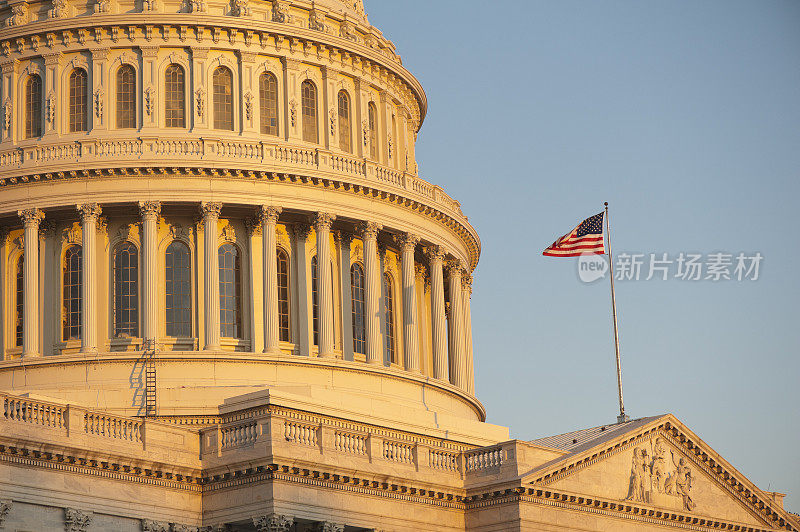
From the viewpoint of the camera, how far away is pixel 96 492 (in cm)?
4388

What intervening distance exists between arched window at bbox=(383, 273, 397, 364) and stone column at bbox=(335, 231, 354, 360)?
2.05 m

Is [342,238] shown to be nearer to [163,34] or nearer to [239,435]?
[163,34]

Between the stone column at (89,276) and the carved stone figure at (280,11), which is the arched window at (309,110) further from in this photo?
the stone column at (89,276)

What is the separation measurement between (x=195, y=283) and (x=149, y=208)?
3.39 m

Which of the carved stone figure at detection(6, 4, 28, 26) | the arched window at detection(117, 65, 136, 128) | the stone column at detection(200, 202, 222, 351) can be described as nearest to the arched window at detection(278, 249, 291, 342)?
the stone column at detection(200, 202, 222, 351)

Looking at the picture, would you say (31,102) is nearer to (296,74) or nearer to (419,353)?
(296,74)

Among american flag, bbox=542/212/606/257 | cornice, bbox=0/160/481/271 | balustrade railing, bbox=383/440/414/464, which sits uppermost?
cornice, bbox=0/160/481/271

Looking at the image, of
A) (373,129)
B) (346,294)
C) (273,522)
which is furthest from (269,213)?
(273,522)

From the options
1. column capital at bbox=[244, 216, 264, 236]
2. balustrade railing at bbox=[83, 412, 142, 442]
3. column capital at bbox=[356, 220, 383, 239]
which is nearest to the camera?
balustrade railing at bbox=[83, 412, 142, 442]

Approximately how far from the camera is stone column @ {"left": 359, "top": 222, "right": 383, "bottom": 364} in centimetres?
6312

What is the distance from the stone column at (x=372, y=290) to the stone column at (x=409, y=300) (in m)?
1.53

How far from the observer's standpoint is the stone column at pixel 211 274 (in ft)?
194

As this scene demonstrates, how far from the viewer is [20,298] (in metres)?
61.1

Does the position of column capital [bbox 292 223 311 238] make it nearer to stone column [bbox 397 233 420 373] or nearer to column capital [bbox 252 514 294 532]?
stone column [bbox 397 233 420 373]
